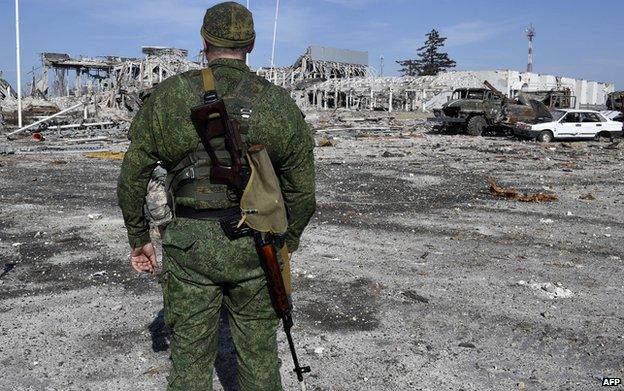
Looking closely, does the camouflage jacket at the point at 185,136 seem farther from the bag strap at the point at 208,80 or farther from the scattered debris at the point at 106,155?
the scattered debris at the point at 106,155

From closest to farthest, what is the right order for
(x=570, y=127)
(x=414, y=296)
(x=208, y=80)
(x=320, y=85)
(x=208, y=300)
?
(x=208, y=80) < (x=208, y=300) < (x=414, y=296) < (x=570, y=127) < (x=320, y=85)

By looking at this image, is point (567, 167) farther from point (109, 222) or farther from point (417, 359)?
point (417, 359)

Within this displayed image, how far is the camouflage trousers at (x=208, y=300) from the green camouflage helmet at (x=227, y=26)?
2.31 feet

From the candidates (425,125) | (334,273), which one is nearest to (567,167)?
(334,273)

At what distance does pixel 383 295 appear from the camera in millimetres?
4914

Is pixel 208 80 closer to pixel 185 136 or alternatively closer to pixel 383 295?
pixel 185 136

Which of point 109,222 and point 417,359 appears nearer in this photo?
point 417,359

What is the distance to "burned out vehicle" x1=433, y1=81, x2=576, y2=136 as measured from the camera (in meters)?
22.8

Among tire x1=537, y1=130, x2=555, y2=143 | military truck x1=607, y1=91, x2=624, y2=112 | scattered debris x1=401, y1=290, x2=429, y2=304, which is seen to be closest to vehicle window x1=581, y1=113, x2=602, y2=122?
tire x1=537, y1=130, x2=555, y2=143

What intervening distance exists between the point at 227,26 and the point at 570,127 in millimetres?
21621

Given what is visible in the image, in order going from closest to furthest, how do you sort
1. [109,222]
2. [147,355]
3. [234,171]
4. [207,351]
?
[234,171] < [207,351] < [147,355] < [109,222]

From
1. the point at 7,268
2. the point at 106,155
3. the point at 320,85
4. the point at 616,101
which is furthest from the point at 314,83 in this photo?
the point at 7,268

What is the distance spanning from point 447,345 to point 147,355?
1.96 metres

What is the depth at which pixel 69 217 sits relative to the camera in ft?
25.5
